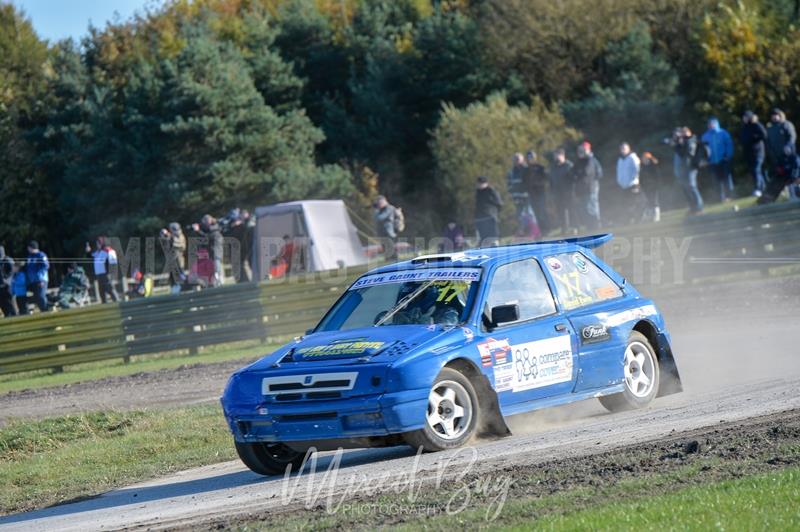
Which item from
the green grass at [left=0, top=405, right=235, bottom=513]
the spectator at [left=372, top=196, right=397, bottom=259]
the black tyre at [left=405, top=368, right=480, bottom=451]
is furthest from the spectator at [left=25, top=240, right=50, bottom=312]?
the black tyre at [left=405, top=368, right=480, bottom=451]

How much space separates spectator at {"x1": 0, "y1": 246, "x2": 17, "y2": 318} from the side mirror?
21582mm

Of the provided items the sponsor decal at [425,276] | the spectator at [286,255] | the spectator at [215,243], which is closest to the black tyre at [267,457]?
the sponsor decal at [425,276]

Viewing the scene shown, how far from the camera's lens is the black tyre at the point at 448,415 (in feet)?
27.5

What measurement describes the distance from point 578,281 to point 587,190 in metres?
14.6

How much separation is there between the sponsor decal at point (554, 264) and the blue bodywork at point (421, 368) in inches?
0.5

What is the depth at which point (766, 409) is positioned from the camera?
9305mm

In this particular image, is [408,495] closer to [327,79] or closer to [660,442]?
[660,442]

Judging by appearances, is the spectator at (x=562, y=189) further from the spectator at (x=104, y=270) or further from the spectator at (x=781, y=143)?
the spectator at (x=104, y=270)

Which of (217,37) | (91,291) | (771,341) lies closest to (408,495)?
(771,341)

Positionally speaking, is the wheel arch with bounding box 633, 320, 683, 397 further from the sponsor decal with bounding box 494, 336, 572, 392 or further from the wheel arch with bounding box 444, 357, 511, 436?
the wheel arch with bounding box 444, 357, 511, 436

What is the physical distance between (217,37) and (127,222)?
17483mm

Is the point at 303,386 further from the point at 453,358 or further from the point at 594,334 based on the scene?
the point at 594,334

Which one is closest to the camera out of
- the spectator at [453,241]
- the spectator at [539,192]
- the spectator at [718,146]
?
the spectator at [453,241]

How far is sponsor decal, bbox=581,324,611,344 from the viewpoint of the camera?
9812 mm
